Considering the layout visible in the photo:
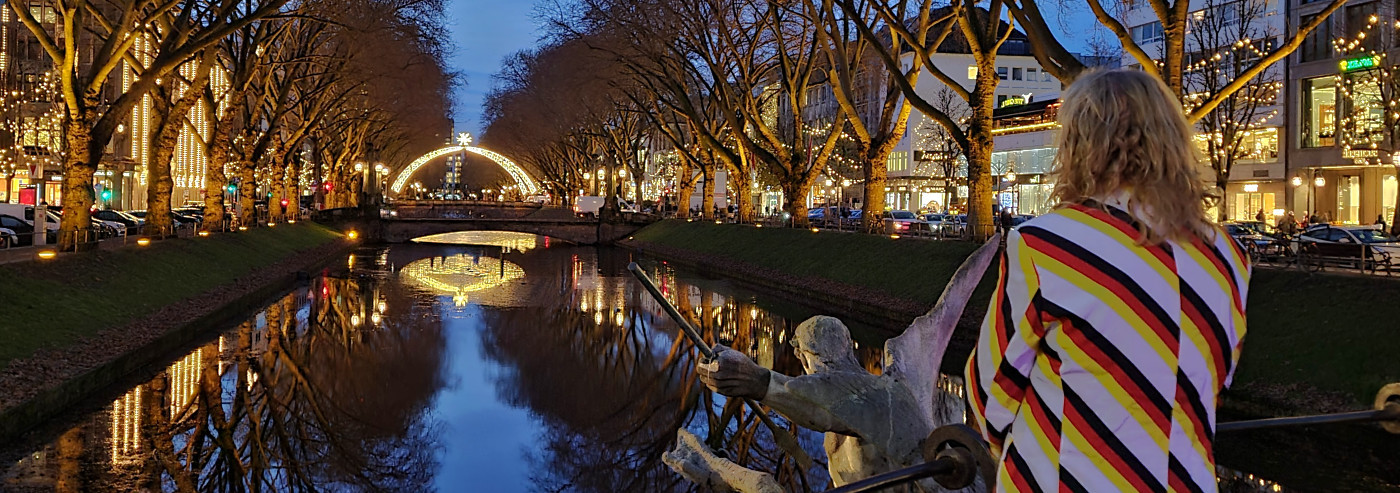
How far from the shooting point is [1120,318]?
101 inches

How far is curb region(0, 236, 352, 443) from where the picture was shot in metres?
13.4

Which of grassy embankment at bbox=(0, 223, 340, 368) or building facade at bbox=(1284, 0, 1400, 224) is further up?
building facade at bbox=(1284, 0, 1400, 224)

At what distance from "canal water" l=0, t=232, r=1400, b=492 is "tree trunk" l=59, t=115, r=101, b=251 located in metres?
4.08

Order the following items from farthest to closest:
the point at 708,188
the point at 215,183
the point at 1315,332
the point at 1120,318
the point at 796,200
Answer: the point at 708,188 < the point at 796,200 < the point at 215,183 < the point at 1315,332 < the point at 1120,318

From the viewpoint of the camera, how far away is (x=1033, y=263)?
2.62m

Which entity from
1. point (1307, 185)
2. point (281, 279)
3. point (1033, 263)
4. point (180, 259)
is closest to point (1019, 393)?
point (1033, 263)

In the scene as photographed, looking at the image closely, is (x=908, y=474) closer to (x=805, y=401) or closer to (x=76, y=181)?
(x=805, y=401)

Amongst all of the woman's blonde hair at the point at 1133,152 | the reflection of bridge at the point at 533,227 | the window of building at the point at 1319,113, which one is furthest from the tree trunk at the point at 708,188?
the woman's blonde hair at the point at 1133,152

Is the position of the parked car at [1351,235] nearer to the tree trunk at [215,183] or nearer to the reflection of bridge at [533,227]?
the tree trunk at [215,183]

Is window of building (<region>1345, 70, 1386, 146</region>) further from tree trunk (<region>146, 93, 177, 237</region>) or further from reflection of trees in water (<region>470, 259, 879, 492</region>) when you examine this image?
tree trunk (<region>146, 93, 177, 237</region>)

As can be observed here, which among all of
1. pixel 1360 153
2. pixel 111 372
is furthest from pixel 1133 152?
pixel 1360 153

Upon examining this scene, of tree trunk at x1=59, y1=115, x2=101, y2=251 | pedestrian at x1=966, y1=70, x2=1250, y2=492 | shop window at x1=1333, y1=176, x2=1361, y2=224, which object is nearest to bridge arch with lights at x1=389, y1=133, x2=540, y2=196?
shop window at x1=1333, y1=176, x2=1361, y2=224

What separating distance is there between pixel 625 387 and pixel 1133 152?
51.4 ft

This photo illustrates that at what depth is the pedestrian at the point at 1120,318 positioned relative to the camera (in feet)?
8.51
